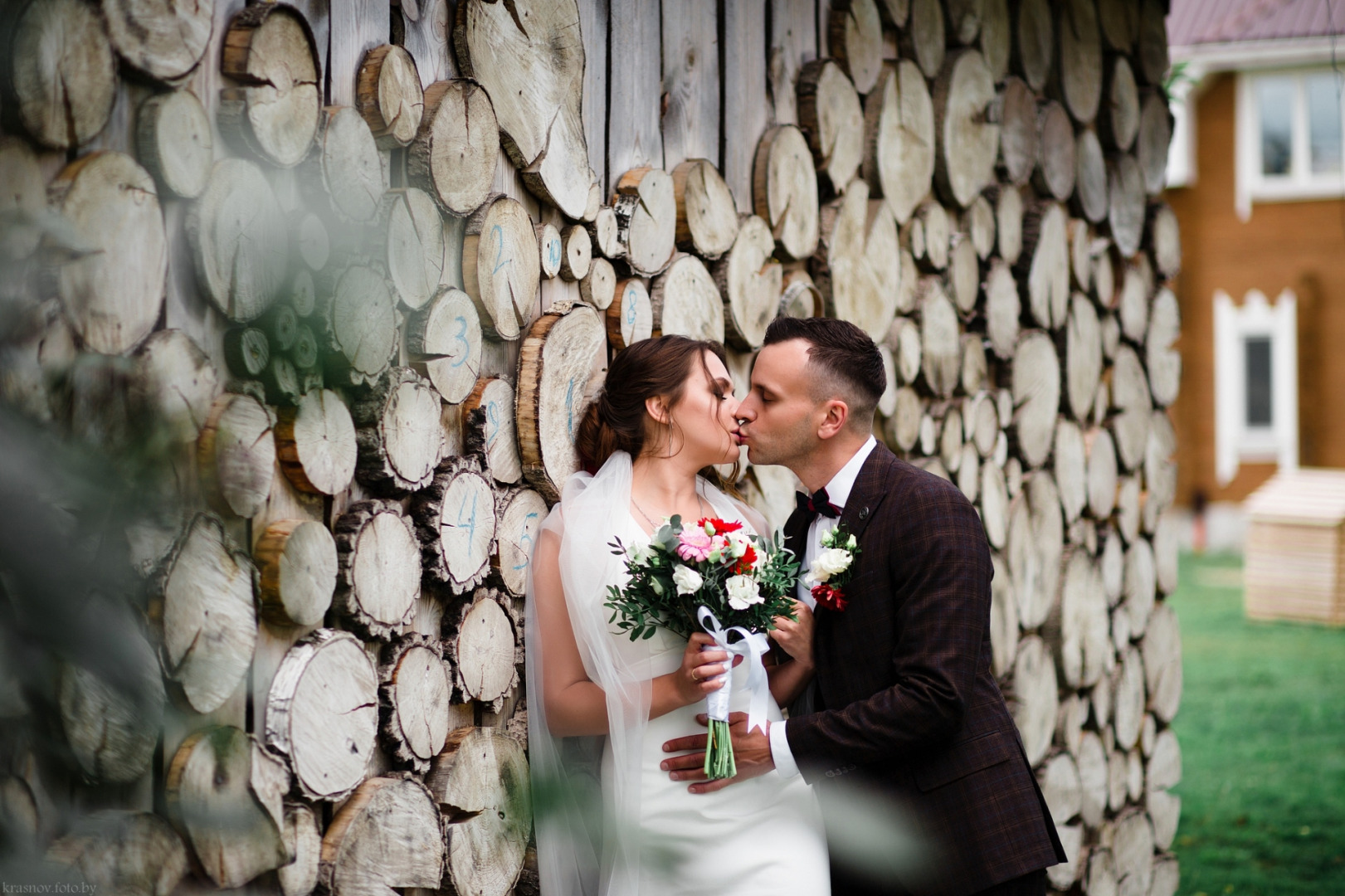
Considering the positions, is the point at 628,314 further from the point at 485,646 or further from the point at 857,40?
the point at 857,40

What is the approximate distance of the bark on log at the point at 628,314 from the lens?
271 centimetres

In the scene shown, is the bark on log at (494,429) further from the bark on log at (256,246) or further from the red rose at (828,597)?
the bark on log at (256,246)

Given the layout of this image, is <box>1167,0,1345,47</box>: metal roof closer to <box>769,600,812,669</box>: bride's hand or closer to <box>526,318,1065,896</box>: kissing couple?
<box>526,318,1065,896</box>: kissing couple

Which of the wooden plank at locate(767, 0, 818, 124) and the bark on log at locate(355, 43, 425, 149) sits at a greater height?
the wooden plank at locate(767, 0, 818, 124)

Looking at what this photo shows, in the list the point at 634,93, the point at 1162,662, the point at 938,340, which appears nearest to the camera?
the point at 634,93

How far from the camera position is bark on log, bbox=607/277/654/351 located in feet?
8.91

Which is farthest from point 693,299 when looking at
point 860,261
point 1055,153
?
point 1055,153

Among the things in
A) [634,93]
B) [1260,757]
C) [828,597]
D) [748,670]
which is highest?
[634,93]

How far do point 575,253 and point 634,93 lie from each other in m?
0.49

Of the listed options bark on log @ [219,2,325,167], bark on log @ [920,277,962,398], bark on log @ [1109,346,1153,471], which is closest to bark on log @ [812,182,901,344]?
bark on log @ [920,277,962,398]

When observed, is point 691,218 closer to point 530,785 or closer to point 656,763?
point 656,763

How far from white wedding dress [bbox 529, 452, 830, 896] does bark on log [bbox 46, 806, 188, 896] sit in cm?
163

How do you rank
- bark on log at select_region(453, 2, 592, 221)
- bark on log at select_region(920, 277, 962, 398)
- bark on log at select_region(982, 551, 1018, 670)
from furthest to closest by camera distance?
bark on log at select_region(982, 551, 1018, 670)
bark on log at select_region(920, 277, 962, 398)
bark on log at select_region(453, 2, 592, 221)

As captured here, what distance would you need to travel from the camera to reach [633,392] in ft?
8.41
